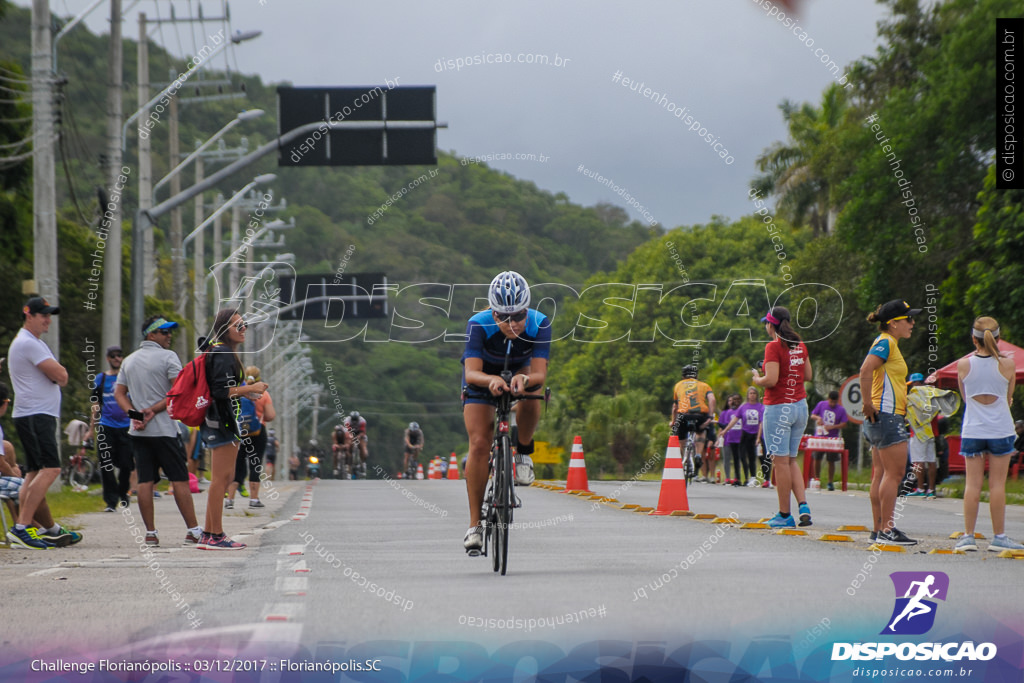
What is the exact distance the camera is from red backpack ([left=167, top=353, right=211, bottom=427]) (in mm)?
11375

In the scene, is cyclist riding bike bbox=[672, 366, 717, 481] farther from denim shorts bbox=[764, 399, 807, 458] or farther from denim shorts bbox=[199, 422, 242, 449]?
denim shorts bbox=[199, 422, 242, 449]

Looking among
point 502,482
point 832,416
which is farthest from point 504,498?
point 832,416

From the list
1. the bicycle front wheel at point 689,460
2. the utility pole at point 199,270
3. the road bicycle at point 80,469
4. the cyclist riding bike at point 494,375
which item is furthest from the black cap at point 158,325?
the utility pole at point 199,270

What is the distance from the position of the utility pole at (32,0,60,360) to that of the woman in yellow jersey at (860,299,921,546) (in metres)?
13.2

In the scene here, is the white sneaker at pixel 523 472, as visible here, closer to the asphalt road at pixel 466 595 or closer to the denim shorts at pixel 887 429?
the asphalt road at pixel 466 595

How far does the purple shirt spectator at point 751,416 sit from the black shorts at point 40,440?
14938mm

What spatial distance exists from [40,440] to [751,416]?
1510cm

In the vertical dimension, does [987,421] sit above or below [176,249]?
below

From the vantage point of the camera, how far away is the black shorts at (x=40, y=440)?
37.9 ft

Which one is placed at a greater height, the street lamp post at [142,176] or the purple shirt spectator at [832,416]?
the street lamp post at [142,176]

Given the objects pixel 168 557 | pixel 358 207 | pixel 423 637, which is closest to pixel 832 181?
pixel 358 207

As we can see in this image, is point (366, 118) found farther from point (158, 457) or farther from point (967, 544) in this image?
point (967, 544)

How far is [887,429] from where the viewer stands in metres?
11.1

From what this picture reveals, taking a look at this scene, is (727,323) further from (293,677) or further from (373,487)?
(293,677)
